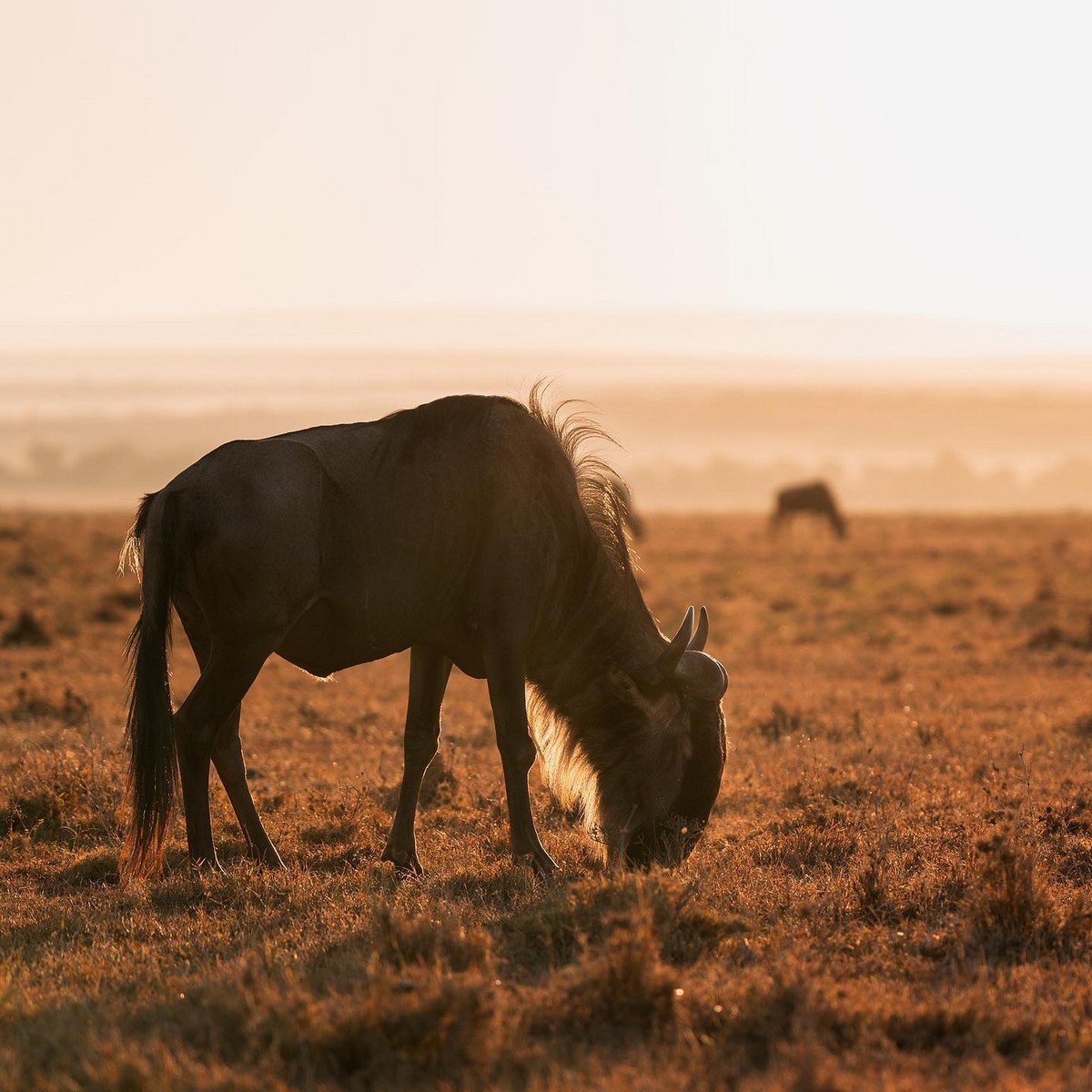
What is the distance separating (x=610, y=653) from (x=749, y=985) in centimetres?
293

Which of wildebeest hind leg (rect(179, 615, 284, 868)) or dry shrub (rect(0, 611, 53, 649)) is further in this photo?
dry shrub (rect(0, 611, 53, 649))

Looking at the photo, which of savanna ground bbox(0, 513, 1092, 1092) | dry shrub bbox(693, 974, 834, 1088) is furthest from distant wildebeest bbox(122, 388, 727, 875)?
dry shrub bbox(693, 974, 834, 1088)

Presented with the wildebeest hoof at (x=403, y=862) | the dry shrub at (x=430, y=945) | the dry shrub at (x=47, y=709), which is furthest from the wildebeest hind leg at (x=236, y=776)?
the dry shrub at (x=47, y=709)

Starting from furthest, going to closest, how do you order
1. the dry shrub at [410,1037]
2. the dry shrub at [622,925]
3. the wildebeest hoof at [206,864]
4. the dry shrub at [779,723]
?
the dry shrub at [779,723]
the wildebeest hoof at [206,864]
the dry shrub at [622,925]
the dry shrub at [410,1037]

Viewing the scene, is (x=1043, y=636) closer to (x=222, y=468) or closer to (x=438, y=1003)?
(x=222, y=468)

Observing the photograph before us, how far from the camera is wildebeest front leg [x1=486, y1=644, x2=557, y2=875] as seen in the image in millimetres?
7605

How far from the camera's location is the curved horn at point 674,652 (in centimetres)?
755

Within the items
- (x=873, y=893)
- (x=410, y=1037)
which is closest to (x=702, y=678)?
(x=873, y=893)

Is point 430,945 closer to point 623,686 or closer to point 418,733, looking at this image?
point 623,686

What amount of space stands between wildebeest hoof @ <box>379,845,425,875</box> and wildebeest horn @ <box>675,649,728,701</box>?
69.8 inches

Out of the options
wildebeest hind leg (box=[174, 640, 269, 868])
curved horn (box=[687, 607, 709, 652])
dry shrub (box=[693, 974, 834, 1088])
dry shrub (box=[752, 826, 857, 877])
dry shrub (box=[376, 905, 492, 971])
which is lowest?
dry shrub (box=[752, 826, 857, 877])

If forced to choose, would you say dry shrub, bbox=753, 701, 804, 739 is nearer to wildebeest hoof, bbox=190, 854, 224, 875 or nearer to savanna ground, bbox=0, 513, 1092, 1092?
savanna ground, bbox=0, 513, 1092, 1092

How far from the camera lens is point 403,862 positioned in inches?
307

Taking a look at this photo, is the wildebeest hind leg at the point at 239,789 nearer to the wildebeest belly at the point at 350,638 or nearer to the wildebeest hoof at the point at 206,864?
the wildebeest hoof at the point at 206,864
